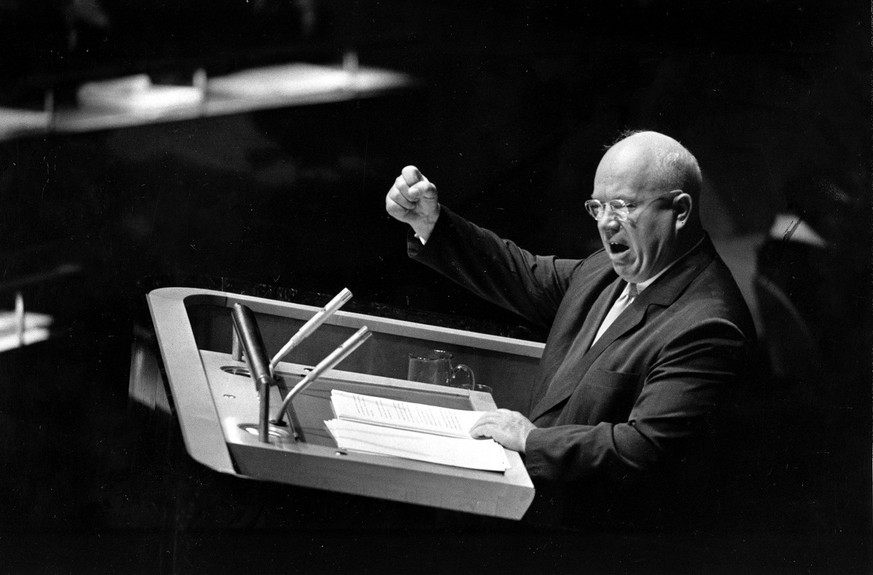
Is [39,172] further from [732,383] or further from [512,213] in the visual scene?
[732,383]

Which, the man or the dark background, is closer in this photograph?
the man

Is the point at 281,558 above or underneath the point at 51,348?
underneath

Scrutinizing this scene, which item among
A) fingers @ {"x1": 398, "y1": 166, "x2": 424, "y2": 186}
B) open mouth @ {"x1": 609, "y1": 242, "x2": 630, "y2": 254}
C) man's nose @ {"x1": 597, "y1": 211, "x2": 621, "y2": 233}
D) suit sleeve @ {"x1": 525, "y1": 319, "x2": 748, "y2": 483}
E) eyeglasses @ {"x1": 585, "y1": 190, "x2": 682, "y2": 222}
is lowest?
suit sleeve @ {"x1": 525, "y1": 319, "x2": 748, "y2": 483}

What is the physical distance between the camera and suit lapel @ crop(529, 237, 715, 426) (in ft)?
6.88

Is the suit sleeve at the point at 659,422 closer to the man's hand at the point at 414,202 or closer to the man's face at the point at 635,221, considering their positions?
the man's face at the point at 635,221

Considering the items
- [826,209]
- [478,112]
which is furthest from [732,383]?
[478,112]

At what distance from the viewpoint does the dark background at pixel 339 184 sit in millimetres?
2127

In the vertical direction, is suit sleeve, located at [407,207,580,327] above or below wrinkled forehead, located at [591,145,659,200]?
below

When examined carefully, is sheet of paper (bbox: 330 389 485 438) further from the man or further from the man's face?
the man's face

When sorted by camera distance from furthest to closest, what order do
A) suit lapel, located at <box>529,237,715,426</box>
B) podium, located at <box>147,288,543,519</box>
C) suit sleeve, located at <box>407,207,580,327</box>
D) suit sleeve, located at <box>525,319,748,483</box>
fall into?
1. suit sleeve, located at <box>407,207,580,327</box>
2. suit lapel, located at <box>529,237,715,426</box>
3. suit sleeve, located at <box>525,319,748,483</box>
4. podium, located at <box>147,288,543,519</box>

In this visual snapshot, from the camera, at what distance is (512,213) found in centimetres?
225

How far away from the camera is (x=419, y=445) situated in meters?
1.76

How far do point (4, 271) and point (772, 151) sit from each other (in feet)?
5.98

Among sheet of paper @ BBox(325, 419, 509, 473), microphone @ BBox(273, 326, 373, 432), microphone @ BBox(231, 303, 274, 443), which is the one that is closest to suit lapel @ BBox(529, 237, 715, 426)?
sheet of paper @ BBox(325, 419, 509, 473)
